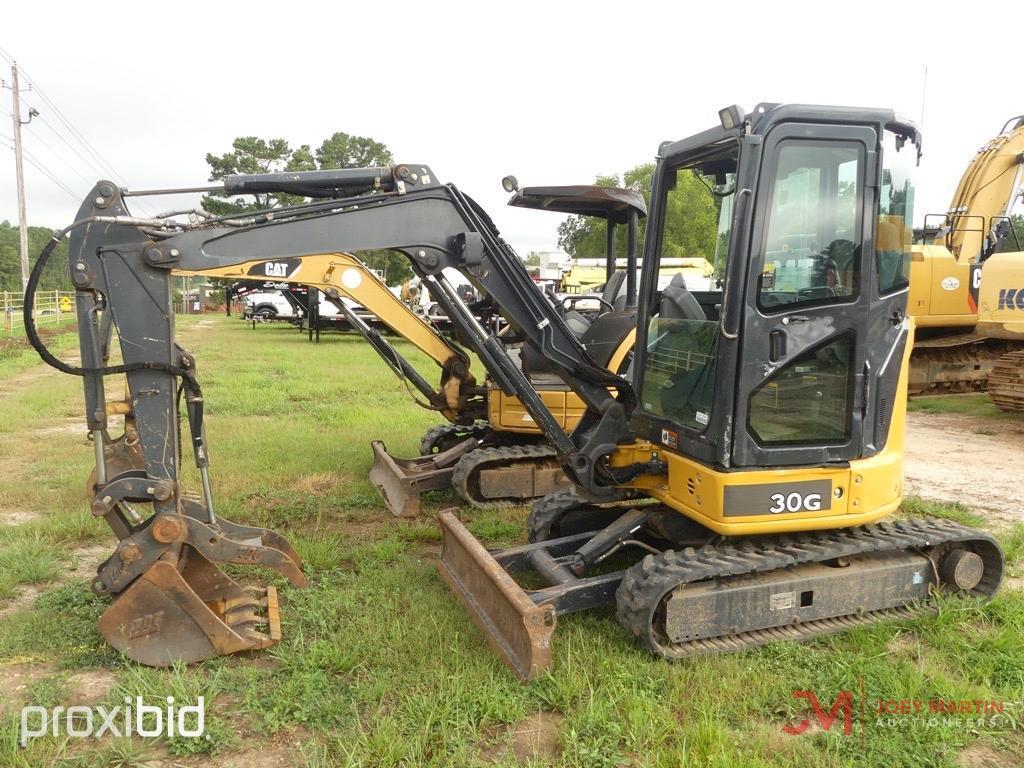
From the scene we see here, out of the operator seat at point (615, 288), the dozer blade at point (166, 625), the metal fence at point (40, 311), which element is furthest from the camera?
the metal fence at point (40, 311)

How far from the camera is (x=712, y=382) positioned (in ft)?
12.8

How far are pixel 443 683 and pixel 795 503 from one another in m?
1.94

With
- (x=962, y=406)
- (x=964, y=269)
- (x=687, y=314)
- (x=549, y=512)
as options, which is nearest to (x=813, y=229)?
(x=687, y=314)

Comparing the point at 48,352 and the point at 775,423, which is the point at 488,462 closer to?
the point at 775,423

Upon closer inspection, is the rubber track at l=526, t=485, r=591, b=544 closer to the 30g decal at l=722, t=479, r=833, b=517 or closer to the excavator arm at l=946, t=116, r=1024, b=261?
the 30g decal at l=722, t=479, r=833, b=517

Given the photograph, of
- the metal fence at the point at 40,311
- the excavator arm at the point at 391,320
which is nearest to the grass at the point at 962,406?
the excavator arm at the point at 391,320

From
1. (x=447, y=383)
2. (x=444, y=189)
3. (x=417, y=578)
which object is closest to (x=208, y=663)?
(x=417, y=578)

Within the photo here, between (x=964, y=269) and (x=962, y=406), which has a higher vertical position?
(x=964, y=269)

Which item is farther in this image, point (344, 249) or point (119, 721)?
point (344, 249)

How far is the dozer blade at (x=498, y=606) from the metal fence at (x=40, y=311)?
22.3 metres

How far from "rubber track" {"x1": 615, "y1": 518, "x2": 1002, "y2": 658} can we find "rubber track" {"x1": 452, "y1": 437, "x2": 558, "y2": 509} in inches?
104

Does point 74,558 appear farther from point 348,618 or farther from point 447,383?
point 447,383

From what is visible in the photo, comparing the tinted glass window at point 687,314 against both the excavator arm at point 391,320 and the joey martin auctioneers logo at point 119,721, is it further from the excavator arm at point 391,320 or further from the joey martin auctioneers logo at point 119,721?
the joey martin auctioneers logo at point 119,721

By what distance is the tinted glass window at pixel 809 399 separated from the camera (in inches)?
153
